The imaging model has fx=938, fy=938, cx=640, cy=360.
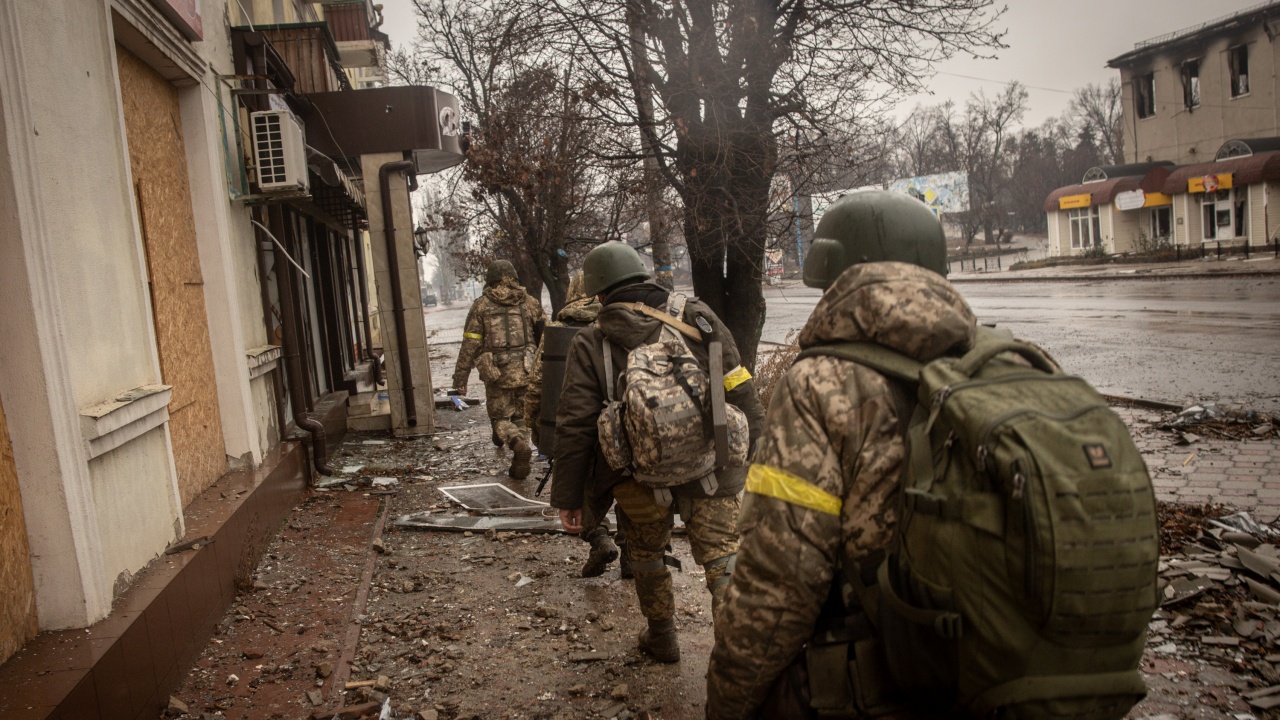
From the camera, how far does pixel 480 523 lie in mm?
6770

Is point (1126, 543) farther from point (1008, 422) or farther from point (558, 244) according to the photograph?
point (558, 244)

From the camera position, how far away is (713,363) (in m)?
3.72

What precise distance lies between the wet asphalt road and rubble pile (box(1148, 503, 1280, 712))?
163 inches

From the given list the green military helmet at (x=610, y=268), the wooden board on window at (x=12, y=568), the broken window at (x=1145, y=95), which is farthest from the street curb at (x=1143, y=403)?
the broken window at (x=1145, y=95)

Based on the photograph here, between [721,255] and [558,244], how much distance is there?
6223 millimetres

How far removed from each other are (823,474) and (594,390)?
2.11 meters

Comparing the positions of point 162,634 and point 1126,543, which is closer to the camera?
point 1126,543

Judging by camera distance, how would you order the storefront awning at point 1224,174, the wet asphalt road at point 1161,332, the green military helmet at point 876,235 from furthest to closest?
1. the storefront awning at point 1224,174
2. the wet asphalt road at point 1161,332
3. the green military helmet at point 876,235

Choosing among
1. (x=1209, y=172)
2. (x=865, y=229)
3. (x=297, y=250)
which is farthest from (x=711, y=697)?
(x=1209, y=172)

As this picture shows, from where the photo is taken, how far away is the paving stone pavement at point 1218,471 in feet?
20.0

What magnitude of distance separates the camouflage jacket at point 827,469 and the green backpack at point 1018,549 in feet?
0.44

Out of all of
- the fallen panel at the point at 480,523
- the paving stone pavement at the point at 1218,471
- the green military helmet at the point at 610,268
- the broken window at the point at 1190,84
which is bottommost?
the paving stone pavement at the point at 1218,471

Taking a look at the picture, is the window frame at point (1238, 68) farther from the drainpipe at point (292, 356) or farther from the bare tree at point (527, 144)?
the drainpipe at point (292, 356)

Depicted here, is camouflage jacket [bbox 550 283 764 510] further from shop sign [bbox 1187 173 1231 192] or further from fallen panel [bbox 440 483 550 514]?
shop sign [bbox 1187 173 1231 192]
